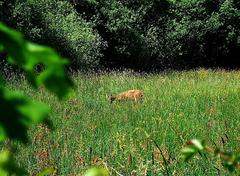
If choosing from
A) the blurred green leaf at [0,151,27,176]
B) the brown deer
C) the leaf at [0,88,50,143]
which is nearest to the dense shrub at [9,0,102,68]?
the brown deer

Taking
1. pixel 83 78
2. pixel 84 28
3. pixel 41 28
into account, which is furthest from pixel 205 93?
pixel 84 28

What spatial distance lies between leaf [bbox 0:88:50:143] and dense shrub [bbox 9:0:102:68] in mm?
15248

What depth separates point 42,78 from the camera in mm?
447

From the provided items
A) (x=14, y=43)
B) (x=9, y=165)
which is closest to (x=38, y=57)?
(x=14, y=43)

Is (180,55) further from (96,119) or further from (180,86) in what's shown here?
(96,119)

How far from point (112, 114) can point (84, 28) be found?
10750mm

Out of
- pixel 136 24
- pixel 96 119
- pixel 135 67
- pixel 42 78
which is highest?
pixel 42 78

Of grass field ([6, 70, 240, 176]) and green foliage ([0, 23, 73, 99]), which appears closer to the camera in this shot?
green foliage ([0, 23, 73, 99])

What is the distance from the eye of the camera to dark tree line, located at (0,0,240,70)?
20484 mm

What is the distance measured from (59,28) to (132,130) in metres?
10.9

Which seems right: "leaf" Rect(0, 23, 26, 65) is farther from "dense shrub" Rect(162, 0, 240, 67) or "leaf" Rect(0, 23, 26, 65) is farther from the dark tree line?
"dense shrub" Rect(162, 0, 240, 67)

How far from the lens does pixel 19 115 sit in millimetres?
405

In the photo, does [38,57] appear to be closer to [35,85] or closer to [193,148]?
[35,85]

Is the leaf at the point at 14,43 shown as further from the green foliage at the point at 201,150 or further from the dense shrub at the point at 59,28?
the dense shrub at the point at 59,28
